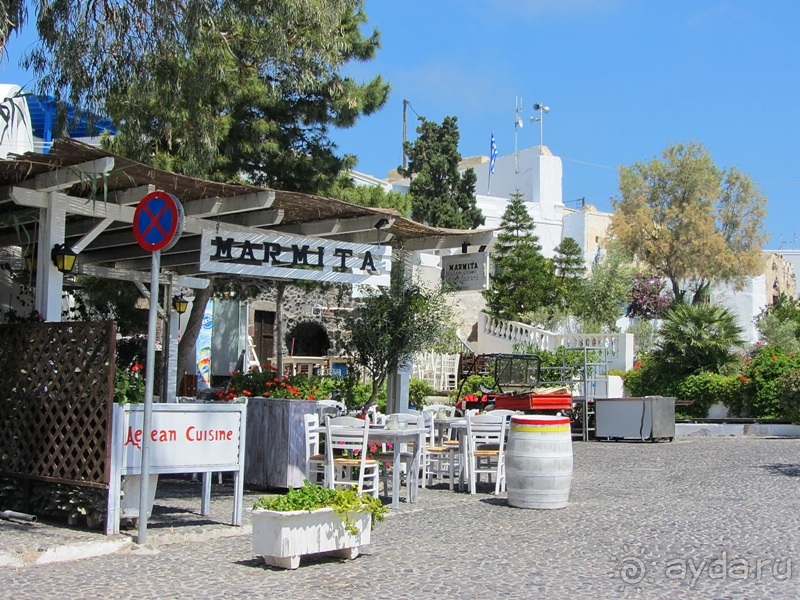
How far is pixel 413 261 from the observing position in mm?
14078

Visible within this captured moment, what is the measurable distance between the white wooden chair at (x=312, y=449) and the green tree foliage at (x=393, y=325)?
10.0ft

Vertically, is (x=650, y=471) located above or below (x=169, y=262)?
below

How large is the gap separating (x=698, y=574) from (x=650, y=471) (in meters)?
6.92

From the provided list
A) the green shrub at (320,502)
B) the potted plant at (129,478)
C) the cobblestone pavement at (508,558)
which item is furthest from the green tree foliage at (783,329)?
the potted plant at (129,478)

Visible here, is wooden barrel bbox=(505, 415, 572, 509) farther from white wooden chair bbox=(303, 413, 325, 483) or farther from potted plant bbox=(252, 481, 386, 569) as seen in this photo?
potted plant bbox=(252, 481, 386, 569)

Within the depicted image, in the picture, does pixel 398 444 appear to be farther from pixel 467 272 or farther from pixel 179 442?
pixel 467 272

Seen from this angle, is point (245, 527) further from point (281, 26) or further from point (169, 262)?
point (169, 262)

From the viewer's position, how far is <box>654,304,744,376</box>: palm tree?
22.8 m

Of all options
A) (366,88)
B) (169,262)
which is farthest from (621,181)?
(169,262)

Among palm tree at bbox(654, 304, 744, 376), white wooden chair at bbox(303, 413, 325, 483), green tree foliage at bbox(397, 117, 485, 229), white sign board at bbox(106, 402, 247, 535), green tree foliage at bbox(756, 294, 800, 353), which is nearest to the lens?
white sign board at bbox(106, 402, 247, 535)

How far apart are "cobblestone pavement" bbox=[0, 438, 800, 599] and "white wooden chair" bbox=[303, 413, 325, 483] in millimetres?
1064

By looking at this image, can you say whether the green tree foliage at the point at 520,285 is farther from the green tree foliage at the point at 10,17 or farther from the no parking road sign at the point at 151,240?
the no parking road sign at the point at 151,240

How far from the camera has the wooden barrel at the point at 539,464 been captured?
31.1ft

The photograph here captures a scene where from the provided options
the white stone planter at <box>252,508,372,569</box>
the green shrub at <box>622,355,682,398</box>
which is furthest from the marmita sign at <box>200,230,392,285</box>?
the green shrub at <box>622,355,682,398</box>
